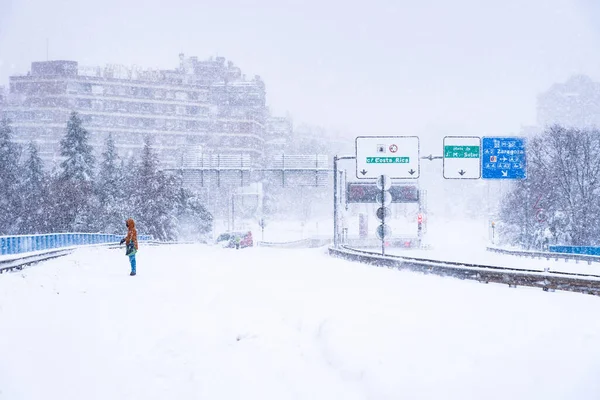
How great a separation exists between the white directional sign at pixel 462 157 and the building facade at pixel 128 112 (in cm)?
9266

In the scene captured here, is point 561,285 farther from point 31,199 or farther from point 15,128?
point 15,128

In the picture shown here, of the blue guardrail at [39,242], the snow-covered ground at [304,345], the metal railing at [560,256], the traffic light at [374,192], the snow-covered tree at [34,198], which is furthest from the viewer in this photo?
the snow-covered tree at [34,198]

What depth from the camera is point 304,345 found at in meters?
8.41

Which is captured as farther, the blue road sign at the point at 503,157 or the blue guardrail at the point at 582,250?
the blue guardrail at the point at 582,250

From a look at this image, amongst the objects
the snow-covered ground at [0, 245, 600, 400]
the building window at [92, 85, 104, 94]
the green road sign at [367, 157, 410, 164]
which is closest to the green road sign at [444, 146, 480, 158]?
the green road sign at [367, 157, 410, 164]

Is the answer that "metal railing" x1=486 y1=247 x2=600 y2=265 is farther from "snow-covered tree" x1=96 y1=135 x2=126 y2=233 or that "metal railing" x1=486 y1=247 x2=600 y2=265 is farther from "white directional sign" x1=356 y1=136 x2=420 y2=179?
"snow-covered tree" x1=96 y1=135 x2=126 y2=233

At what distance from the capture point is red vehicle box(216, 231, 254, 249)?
152ft

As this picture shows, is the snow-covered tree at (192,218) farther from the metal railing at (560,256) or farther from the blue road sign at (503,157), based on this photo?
the blue road sign at (503,157)

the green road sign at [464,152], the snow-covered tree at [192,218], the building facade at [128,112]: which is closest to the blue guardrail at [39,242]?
the green road sign at [464,152]

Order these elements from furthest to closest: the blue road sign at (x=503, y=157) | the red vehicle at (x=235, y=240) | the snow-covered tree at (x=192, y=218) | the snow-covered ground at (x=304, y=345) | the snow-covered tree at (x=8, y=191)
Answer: the snow-covered tree at (x=192, y=218) < the snow-covered tree at (x=8, y=191) < the red vehicle at (x=235, y=240) < the blue road sign at (x=503, y=157) < the snow-covered ground at (x=304, y=345)

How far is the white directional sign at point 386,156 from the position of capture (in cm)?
2875

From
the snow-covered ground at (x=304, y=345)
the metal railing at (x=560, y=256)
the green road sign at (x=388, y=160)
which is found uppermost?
the green road sign at (x=388, y=160)

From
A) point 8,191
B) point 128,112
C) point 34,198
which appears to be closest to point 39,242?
point 34,198

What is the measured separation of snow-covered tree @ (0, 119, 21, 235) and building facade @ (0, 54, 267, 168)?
45.4m
